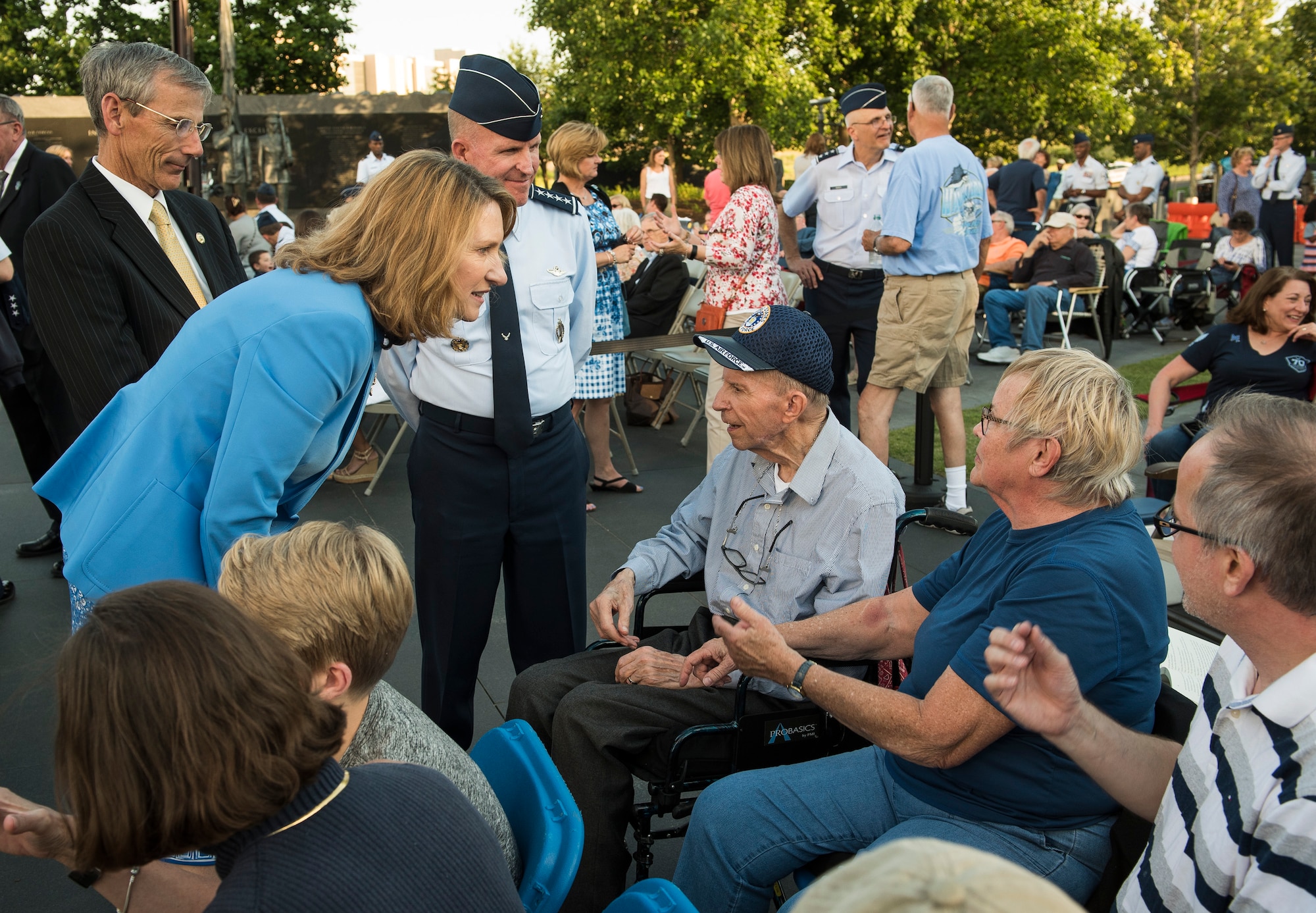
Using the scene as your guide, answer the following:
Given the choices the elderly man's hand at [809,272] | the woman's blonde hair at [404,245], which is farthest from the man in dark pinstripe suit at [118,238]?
the elderly man's hand at [809,272]

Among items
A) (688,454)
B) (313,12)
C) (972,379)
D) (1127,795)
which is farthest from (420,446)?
(313,12)

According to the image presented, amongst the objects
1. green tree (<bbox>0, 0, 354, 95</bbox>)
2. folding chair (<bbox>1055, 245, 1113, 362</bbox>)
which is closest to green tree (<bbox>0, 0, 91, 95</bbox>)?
green tree (<bbox>0, 0, 354, 95</bbox>)

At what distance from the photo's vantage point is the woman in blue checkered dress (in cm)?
533

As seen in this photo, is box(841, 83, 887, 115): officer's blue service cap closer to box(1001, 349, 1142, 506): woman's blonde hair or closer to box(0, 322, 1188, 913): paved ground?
box(0, 322, 1188, 913): paved ground

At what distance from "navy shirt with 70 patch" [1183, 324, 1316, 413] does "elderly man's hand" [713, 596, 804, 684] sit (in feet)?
11.7

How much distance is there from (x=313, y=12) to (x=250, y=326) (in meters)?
36.2

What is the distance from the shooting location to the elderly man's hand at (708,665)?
2.49 metres

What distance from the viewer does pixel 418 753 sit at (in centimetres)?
177

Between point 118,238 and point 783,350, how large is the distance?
1903mm

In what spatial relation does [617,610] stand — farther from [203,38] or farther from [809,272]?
[203,38]

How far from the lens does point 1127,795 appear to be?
5.85 feet

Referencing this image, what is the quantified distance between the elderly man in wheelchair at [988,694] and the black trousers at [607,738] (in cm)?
24

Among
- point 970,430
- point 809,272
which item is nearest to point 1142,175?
point 970,430

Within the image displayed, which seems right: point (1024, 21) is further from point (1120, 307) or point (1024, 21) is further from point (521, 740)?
point (521, 740)
